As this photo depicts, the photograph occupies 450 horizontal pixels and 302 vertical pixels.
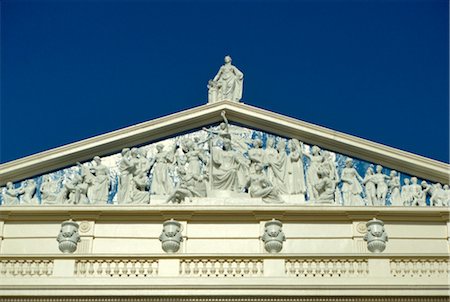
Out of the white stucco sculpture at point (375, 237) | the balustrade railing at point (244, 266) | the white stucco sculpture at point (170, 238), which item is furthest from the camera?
the white stucco sculpture at point (375, 237)

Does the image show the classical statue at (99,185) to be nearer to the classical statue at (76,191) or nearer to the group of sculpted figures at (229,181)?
the group of sculpted figures at (229,181)

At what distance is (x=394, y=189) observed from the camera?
2097 centimetres

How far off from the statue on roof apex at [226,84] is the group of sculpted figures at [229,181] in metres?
1.41

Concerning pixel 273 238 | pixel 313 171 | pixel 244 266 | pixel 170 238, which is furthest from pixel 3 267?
pixel 313 171

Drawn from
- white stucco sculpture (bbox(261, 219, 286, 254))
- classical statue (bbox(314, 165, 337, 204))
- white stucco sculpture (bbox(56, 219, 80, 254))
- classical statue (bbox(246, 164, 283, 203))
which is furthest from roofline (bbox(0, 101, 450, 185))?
white stucco sculpture (bbox(261, 219, 286, 254))

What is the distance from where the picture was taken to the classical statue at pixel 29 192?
20.9 m

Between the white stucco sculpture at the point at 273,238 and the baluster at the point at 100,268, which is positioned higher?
the white stucco sculpture at the point at 273,238

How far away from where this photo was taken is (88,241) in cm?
2033

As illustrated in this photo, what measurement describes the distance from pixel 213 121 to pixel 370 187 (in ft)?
13.9

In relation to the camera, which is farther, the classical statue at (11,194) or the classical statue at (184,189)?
the classical statue at (11,194)

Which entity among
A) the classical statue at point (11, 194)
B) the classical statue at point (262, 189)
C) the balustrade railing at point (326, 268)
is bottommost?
the balustrade railing at point (326, 268)

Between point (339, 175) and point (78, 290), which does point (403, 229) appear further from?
point (78, 290)

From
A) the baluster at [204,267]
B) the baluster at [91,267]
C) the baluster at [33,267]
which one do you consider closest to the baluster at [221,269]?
the baluster at [204,267]

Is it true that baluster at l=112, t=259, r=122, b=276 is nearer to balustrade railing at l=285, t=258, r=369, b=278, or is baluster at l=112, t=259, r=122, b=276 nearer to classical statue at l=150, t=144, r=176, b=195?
balustrade railing at l=285, t=258, r=369, b=278
